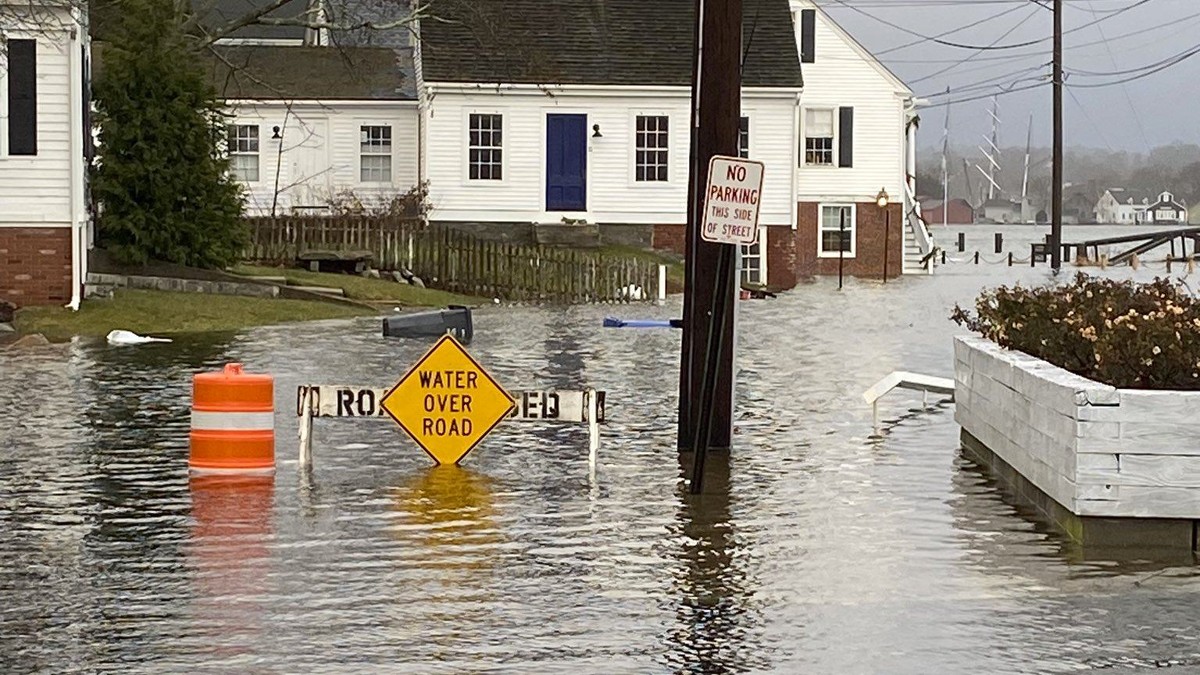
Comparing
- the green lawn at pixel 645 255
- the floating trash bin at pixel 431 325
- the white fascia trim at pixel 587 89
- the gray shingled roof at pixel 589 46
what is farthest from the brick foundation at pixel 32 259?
the white fascia trim at pixel 587 89

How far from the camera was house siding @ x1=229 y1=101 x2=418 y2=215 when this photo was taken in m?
51.0

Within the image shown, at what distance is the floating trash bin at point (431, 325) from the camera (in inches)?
1120

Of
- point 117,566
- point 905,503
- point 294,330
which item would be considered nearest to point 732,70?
point 905,503

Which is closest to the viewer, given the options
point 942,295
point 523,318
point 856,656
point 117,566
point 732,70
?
point 856,656

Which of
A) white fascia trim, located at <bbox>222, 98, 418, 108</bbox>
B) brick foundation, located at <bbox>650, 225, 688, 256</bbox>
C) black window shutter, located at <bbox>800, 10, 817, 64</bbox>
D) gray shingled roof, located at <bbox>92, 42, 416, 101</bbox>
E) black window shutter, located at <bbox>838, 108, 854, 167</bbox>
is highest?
black window shutter, located at <bbox>800, 10, 817, 64</bbox>

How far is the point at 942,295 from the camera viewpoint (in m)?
47.0

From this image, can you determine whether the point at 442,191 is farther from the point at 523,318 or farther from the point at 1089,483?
the point at 1089,483

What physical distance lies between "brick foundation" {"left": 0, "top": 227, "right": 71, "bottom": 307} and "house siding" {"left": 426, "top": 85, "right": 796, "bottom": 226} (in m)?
20.3

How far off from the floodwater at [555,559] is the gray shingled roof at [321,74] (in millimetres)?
31753

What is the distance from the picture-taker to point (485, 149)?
49.0m

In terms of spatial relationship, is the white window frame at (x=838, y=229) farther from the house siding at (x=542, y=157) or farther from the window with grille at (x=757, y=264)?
the house siding at (x=542, y=157)

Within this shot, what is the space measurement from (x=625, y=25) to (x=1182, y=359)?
130 feet

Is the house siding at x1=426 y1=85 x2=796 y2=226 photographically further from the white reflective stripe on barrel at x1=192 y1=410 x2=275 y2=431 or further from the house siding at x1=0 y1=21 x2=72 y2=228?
the white reflective stripe on barrel at x1=192 y1=410 x2=275 y2=431

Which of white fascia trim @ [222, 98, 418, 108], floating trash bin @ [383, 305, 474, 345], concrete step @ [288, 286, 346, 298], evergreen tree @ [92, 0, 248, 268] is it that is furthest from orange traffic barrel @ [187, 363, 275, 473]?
white fascia trim @ [222, 98, 418, 108]
